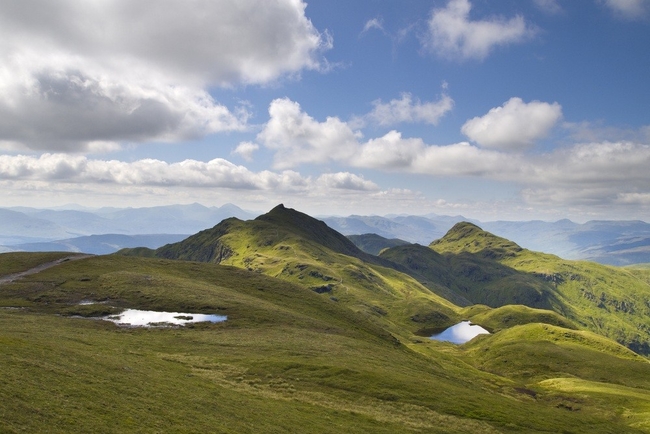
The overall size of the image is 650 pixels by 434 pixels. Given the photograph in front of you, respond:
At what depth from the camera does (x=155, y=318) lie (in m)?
84.4

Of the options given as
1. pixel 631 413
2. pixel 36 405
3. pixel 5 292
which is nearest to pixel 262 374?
pixel 36 405

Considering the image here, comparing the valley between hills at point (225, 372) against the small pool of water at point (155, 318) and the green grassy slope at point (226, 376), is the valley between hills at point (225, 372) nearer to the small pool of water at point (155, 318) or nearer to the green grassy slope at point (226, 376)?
the green grassy slope at point (226, 376)

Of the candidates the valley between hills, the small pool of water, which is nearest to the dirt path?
the valley between hills

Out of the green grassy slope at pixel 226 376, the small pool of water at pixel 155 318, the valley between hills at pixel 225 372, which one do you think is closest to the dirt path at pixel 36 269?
the valley between hills at pixel 225 372

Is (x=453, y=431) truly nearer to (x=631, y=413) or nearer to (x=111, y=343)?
(x=111, y=343)

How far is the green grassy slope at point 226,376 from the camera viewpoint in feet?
109

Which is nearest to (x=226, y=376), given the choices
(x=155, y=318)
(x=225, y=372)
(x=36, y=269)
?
(x=225, y=372)

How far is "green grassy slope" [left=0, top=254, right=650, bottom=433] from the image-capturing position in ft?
109

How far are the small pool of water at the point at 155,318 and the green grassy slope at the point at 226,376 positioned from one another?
356 cm

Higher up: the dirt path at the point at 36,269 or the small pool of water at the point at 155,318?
the dirt path at the point at 36,269

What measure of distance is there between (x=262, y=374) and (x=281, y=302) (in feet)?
211

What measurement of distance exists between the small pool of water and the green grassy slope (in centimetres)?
356

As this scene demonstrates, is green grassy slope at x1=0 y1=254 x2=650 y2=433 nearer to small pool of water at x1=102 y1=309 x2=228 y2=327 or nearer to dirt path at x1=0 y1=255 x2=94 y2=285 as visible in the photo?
small pool of water at x1=102 y1=309 x2=228 y2=327

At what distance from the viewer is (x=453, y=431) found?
48.7 m
